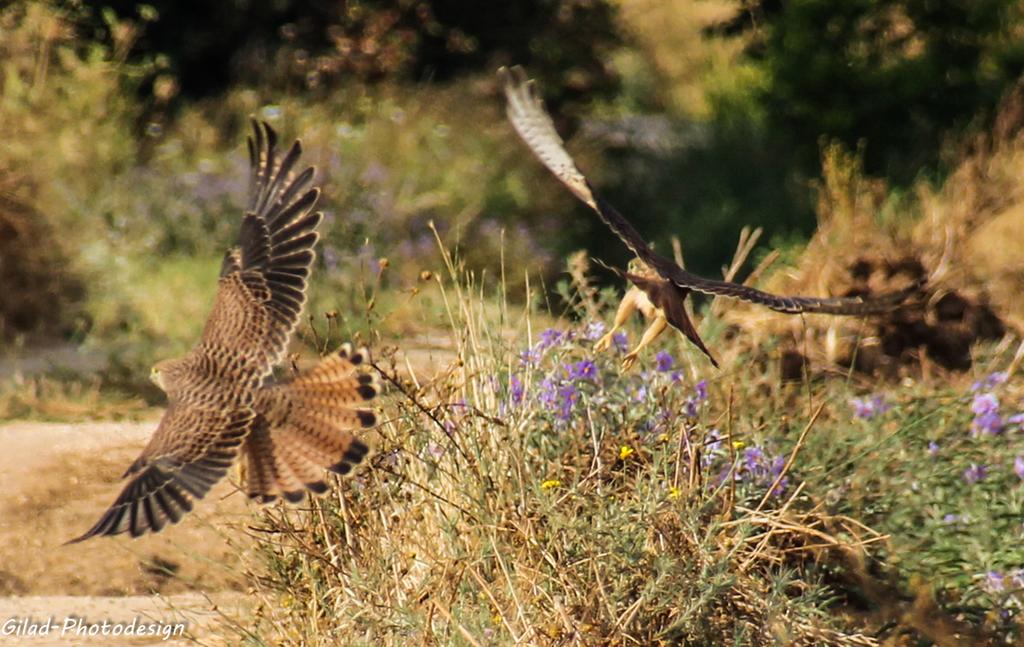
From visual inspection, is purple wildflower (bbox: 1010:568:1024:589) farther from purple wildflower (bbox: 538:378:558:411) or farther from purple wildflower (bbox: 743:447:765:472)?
purple wildflower (bbox: 538:378:558:411)

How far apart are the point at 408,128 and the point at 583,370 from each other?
687 centimetres

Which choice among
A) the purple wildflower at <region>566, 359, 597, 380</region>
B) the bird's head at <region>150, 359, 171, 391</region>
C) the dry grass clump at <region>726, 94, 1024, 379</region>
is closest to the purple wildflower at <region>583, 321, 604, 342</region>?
the purple wildflower at <region>566, 359, 597, 380</region>

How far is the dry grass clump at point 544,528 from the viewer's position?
373cm

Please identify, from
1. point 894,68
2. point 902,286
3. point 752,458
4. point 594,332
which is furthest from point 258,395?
point 894,68

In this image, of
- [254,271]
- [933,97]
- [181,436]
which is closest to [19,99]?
[254,271]

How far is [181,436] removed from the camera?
4.10m

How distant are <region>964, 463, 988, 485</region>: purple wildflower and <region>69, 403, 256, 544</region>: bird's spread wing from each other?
2.28 m

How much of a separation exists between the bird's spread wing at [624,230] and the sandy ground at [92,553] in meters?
1.42

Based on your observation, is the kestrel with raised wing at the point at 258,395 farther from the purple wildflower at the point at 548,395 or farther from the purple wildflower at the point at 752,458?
the purple wildflower at the point at 752,458

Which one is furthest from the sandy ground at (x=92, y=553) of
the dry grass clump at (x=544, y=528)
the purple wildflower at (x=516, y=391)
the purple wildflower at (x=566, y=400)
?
the purple wildflower at (x=566, y=400)

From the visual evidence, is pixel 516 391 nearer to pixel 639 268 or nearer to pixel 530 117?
pixel 639 268

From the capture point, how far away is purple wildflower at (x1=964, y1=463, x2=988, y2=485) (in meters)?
4.84

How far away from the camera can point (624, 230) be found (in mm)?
4328

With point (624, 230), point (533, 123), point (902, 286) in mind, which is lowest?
point (902, 286)
